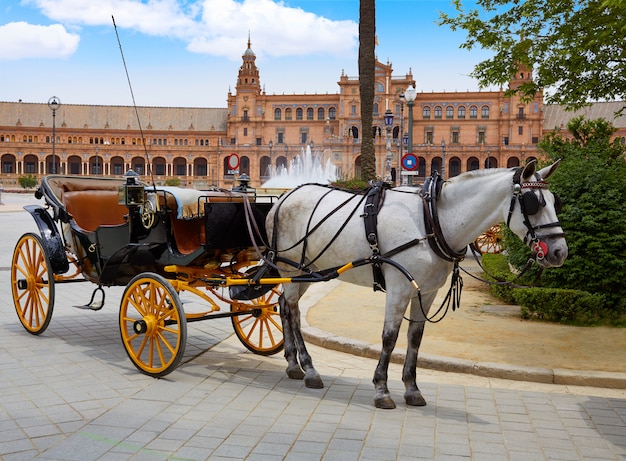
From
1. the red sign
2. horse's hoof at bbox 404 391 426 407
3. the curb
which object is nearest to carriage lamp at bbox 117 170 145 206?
the curb

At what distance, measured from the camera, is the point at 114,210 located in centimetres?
800

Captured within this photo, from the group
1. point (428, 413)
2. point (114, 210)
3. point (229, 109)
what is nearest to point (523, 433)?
point (428, 413)

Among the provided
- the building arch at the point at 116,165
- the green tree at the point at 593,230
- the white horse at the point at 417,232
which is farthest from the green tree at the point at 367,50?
the building arch at the point at 116,165

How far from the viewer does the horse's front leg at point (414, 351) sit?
16.8 ft

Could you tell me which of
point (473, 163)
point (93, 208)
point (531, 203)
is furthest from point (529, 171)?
point (473, 163)

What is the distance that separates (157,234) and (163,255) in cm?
21

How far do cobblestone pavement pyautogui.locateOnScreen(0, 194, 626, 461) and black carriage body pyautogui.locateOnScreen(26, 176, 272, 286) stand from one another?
930 millimetres

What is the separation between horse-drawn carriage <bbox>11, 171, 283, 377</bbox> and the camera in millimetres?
5902

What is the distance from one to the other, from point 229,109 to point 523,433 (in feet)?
305

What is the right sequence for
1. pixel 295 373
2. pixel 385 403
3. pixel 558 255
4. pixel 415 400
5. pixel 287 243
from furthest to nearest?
pixel 287 243
pixel 295 373
pixel 415 400
pixel 385 403
pixel 558 255

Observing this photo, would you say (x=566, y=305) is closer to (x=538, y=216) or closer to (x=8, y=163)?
(x=538, y=216)

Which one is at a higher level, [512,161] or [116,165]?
[512,161]

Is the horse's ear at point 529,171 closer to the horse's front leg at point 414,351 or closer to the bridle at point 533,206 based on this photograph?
the bridle at point 533,206

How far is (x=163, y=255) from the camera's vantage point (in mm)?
6371
